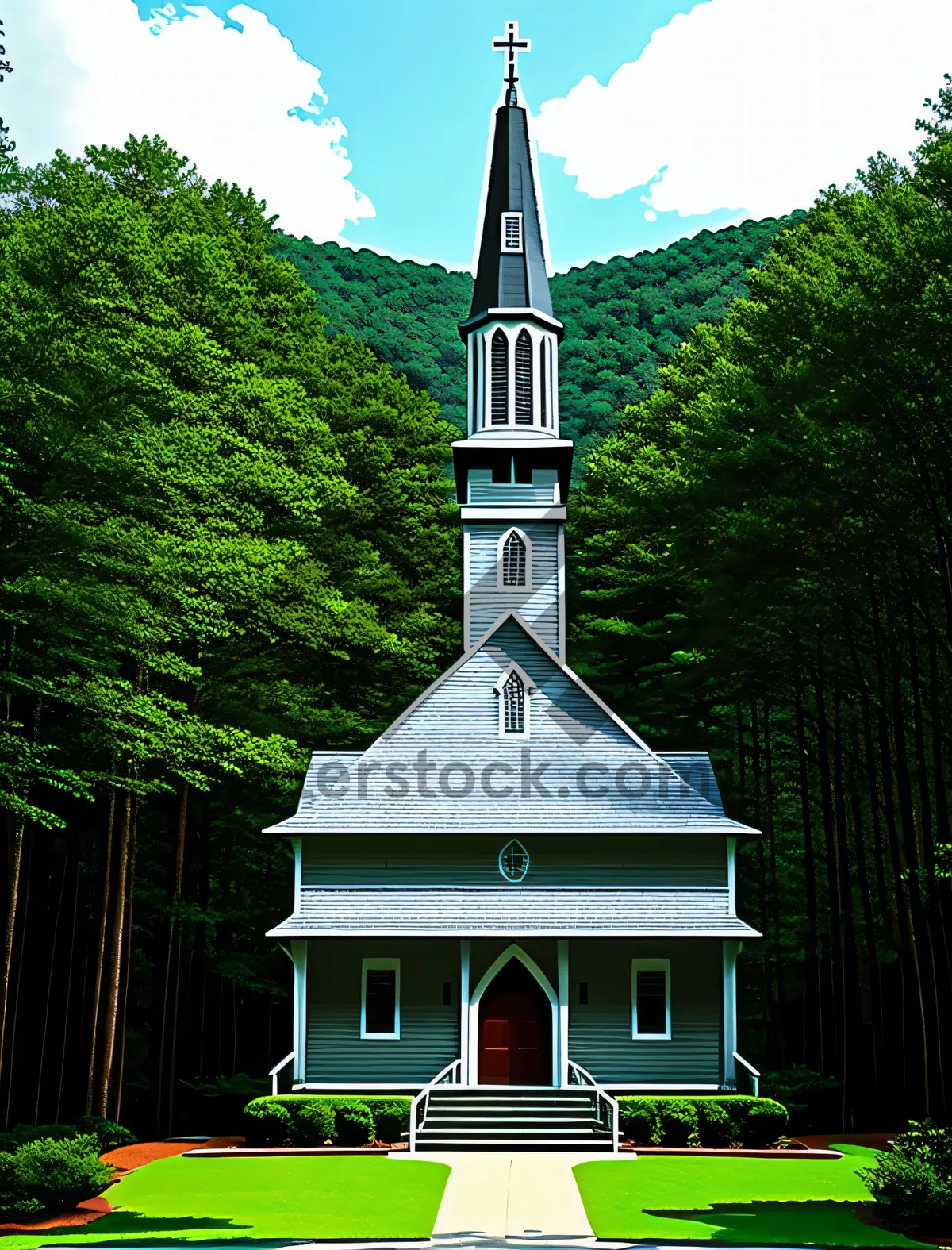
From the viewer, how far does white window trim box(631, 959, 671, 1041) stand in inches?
1077

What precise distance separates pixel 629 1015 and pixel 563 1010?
1.76m

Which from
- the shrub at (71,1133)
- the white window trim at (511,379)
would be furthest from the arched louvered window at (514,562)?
the shrub at (71,1133)

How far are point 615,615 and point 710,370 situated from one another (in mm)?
8879

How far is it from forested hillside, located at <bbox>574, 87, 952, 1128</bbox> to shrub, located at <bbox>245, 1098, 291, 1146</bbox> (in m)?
12.3

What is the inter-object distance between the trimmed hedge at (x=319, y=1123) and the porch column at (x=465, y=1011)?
2.31 meters

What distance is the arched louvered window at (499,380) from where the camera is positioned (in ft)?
116

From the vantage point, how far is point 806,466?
95.0 ft

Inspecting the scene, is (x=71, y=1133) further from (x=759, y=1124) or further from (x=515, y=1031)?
(x=759, y=1124)

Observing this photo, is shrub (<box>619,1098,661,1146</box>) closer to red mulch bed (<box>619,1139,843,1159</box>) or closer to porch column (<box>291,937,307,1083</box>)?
red mulch bed (<box>619,1139,843,1159</box>)

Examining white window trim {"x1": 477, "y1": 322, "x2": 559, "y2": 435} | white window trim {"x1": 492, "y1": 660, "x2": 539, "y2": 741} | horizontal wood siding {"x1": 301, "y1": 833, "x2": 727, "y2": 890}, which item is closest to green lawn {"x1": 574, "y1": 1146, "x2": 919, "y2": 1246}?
horizontal wood siding {"x1": 301, "y1": 833, "x2": 727, "y2": 890}

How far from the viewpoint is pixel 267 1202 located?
708 inches

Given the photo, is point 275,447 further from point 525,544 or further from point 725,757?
point 725,757

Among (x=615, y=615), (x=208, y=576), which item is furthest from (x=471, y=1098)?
(x=615, y=615)

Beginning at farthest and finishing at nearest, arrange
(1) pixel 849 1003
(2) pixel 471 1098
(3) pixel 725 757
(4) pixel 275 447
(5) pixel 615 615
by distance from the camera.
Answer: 1. (5) pixel 615 615
2. (3) pixel 725 757
3. (1) pixel 849 1003
4. (4) pixel 275 447
5. (2) pixel 471 1098
